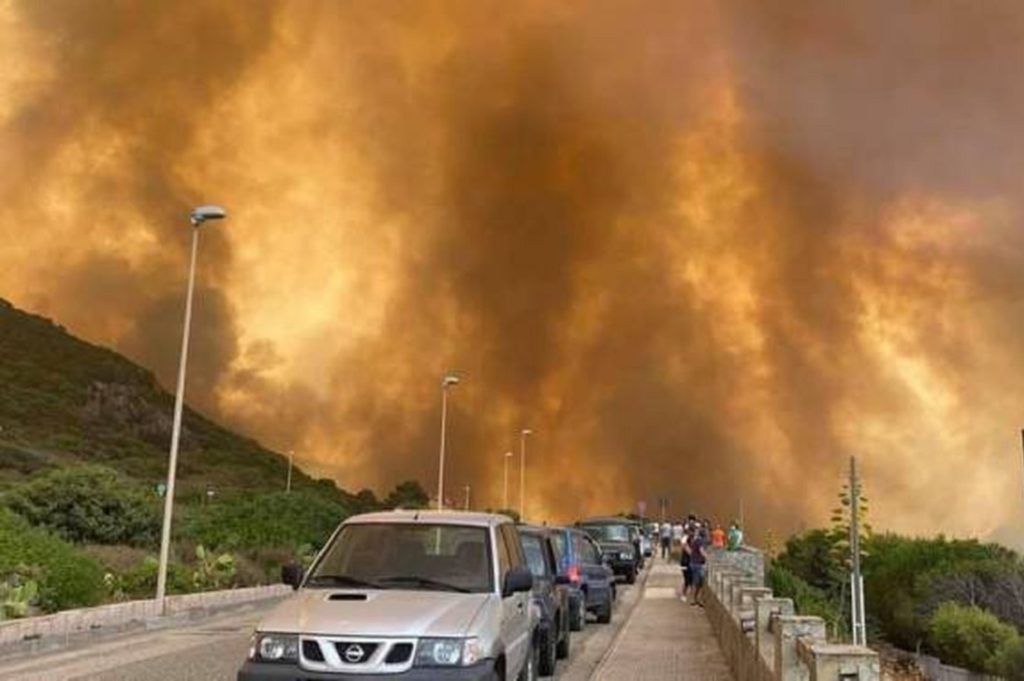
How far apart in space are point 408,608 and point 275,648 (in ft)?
3.32

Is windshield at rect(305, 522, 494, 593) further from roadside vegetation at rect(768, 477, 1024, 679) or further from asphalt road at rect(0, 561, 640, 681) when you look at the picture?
roadside vegetation at rect(768, 477, 1024, 679)

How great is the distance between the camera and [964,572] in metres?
65.2

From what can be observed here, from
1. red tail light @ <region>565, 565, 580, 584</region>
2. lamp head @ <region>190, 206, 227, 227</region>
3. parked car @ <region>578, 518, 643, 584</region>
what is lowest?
red tail light @ <region>565, 565, 580, 584</region>

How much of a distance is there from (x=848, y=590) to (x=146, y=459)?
8774 centimetres

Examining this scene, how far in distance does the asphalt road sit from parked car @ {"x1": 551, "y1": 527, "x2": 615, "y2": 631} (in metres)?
0.56

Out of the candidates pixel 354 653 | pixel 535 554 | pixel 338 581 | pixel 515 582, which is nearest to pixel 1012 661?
pixel 535 554

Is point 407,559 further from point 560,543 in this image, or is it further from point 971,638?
point 971,638

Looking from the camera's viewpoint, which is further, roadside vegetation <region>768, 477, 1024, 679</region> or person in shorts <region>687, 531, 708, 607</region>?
roadside vegetation <region>768, 477, 1024, 679</region>

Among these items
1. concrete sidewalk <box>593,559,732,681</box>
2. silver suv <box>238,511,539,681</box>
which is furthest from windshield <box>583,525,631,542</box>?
silver suv <box>238,511,539,681</box>

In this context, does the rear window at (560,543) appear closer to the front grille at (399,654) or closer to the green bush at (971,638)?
the front grille at (399,654)

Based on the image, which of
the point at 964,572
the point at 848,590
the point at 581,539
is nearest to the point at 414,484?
the point at 964,572

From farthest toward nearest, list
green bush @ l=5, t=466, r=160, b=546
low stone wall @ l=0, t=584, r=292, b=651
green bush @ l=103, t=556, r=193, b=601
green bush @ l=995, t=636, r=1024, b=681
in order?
green bush @ l=995, t=636, r=1024, b=681
green bush @ l=5, t=466, r=160, b=546
green bush @ l=103, t=556, r=193, b=601
low stone wall @ l=0, t=584, r=292, b=651

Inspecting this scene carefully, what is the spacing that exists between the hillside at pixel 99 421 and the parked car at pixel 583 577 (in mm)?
67326

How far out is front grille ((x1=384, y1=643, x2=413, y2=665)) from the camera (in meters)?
7.56
